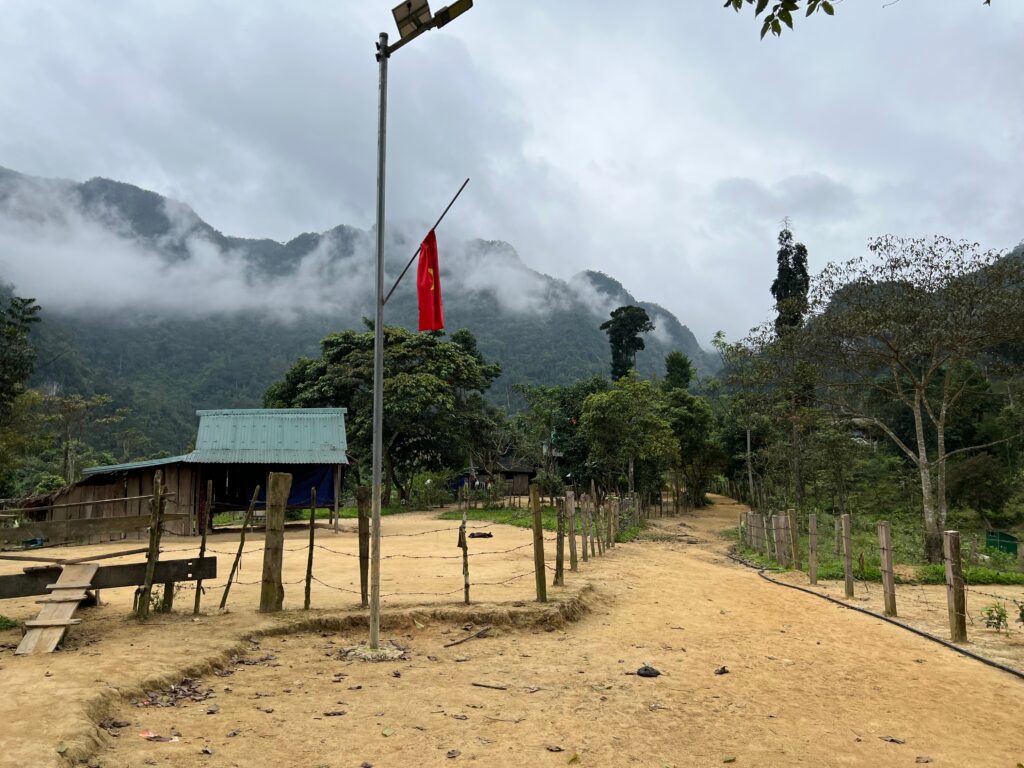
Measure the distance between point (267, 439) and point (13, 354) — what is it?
1075 cm

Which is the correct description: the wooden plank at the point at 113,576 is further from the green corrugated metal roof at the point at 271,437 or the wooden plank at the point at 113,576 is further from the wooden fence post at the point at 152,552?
the green corrugated metal roof at the point at 271,437

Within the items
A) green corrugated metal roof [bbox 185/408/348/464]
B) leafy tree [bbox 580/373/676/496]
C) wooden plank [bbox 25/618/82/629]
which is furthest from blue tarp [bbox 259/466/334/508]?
wooden plank [bbox 25/618/82/629]

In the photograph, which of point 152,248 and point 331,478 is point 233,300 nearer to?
point 152,248

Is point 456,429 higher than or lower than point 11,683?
higher

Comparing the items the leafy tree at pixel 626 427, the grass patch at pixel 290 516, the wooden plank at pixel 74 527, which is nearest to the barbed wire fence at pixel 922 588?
the wooden plank at pixel 74 527

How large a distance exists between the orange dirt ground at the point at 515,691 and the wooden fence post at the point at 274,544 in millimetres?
326

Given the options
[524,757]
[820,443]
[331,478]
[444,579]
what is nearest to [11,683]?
[524,757]

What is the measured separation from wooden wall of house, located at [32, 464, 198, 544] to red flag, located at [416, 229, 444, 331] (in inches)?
671

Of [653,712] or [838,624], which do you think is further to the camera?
[838,624]

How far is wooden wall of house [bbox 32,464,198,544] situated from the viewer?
2170cm

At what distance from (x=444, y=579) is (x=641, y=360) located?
4456 inches

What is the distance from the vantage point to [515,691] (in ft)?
21.1

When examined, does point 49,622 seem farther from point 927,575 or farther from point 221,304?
point 221,304

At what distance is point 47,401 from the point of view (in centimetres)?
3891
